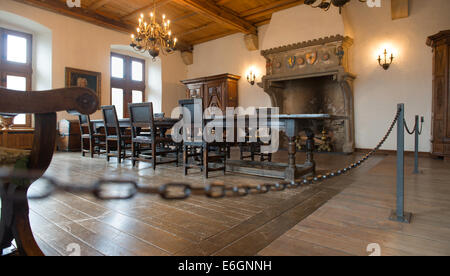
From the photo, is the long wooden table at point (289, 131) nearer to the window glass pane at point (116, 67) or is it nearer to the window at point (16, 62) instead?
the window at point (16, 62)

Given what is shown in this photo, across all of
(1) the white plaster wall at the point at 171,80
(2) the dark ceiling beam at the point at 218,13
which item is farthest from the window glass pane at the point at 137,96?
(2) the dark ceiling beam at the point at 218,13

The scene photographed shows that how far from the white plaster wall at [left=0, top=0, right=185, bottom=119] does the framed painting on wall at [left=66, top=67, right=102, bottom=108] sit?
128 mm

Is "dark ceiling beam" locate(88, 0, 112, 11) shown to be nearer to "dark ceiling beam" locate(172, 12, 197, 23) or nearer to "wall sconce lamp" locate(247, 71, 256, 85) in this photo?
"dark ceiling beam" locate(172, 12, 197, 23)

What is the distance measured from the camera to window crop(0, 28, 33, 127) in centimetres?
589

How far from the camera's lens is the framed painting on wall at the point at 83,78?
6425mm

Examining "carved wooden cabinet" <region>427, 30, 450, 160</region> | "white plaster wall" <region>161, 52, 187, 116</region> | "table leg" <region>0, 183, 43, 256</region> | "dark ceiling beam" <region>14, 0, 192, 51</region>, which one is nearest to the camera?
"table leg" <region>0, 183, 43, 256</region>

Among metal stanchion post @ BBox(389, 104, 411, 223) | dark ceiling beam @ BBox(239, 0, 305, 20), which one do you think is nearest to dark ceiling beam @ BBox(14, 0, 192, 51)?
dark ceiling beam @ BBox(239, 0, 305, 20)

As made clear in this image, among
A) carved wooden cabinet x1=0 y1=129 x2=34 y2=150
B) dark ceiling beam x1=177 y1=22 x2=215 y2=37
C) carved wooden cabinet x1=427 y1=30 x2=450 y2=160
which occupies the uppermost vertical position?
dark ceiling beam x1=177 y1=22 x2=215 y2=37

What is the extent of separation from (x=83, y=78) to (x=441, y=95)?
7.91 m

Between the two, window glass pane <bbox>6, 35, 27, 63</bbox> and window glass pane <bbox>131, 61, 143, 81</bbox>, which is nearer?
window glass pane <bbox>6, 35, 27, 63</bbox>

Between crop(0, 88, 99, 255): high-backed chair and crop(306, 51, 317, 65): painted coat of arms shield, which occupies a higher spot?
crop(306, 51, 317, 65): painted coat of arms shield

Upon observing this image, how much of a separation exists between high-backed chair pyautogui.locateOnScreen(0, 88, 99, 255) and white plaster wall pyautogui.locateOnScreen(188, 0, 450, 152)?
6.14m

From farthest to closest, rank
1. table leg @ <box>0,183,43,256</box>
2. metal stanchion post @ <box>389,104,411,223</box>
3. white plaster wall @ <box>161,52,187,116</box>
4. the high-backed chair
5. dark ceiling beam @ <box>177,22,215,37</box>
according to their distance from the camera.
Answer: white plaster wall @ <box>161,52,187,116</box>, dark ceiling beam @ <box>177,22,215,37</box>, metal stanchion post @ <box>389,104,411,223</box>, table leg @ <box>0,183,43,256</box>, the high-backed chair
